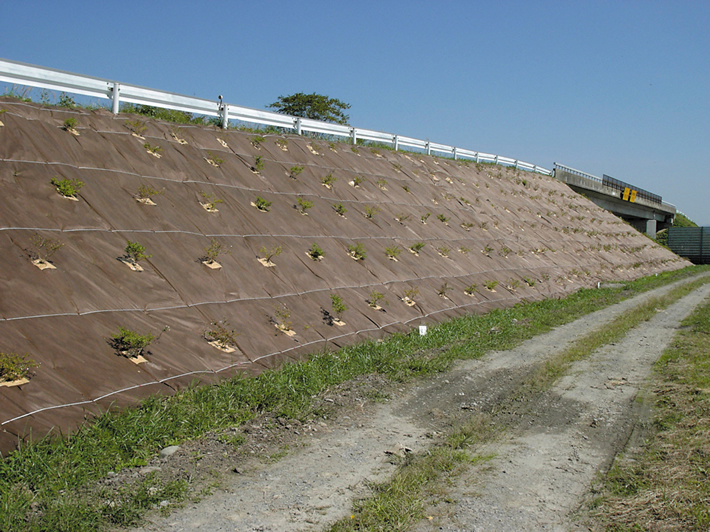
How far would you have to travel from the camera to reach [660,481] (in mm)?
4797

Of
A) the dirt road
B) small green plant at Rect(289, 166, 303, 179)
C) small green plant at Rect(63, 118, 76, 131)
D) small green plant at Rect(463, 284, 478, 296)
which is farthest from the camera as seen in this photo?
small green plant at Rect(463, 284, 478, 296)

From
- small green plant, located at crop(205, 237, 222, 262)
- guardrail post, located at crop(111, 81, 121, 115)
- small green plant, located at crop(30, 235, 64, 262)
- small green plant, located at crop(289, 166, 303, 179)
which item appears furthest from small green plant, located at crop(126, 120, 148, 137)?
small green plant, located at crop(30, 235, 64, 262)

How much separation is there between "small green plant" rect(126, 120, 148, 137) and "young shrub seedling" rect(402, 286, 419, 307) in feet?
22.8

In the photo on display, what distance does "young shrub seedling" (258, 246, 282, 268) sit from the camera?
1067cm

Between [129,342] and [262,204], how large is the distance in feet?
19.3

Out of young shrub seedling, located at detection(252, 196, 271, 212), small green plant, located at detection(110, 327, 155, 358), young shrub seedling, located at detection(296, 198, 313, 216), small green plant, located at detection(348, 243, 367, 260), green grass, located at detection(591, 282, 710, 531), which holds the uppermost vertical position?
young shrub seedling, located at detection(296, 198, 313, 216)

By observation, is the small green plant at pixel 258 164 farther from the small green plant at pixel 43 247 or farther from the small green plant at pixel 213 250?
the small green plant at pixel 43 247

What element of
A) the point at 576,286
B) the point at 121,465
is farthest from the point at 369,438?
the point at 576,286

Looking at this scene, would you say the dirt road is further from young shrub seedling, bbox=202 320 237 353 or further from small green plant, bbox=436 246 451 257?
small green plant, bbox=436 246 451 257

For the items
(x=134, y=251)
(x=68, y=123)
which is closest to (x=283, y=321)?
(x=134, y=251)

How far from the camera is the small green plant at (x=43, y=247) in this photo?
7.32m

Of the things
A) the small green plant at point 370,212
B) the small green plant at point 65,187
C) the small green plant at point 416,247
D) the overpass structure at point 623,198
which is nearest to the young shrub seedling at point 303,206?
the small green plant at point 370,212

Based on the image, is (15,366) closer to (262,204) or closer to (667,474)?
(667,474)

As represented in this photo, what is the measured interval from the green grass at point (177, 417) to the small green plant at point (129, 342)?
801 millimetres
